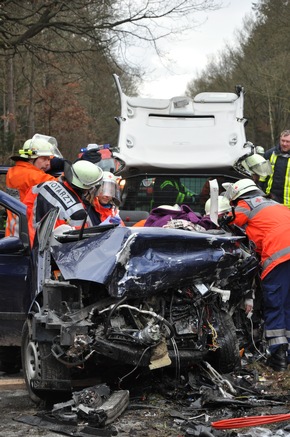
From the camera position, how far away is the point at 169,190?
9.52 meters

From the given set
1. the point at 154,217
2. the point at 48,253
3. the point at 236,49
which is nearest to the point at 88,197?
the point at 154,217

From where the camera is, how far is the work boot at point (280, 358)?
664 centimetres

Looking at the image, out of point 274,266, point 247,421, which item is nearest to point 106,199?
point 274,266

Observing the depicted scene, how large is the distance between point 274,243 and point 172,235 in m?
1.55

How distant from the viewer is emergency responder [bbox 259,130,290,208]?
9.61m

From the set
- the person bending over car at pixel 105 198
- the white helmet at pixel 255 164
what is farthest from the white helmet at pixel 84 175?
the white helmet at pixel 255 164

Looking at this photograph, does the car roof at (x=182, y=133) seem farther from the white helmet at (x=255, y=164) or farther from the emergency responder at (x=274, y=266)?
the emergency responder at (x=274, y=266)

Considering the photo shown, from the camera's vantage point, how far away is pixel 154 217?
6668 millimetres

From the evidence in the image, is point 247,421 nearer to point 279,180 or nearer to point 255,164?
point 255,164

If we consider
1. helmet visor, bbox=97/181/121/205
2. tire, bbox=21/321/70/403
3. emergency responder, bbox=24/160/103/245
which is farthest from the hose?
helmet visor, bbox=97/181/121/205

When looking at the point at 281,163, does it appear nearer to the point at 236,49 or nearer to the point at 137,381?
the point at 137,381

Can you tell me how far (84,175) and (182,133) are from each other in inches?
136

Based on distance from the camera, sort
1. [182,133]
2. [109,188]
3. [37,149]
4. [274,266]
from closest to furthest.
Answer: [274,266] → [109,188] → [37,149] → [182,133]

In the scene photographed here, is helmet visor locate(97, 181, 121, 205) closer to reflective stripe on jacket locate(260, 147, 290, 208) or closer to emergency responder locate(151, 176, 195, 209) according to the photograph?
emergency responder locate(151, 176, 195, 209)
